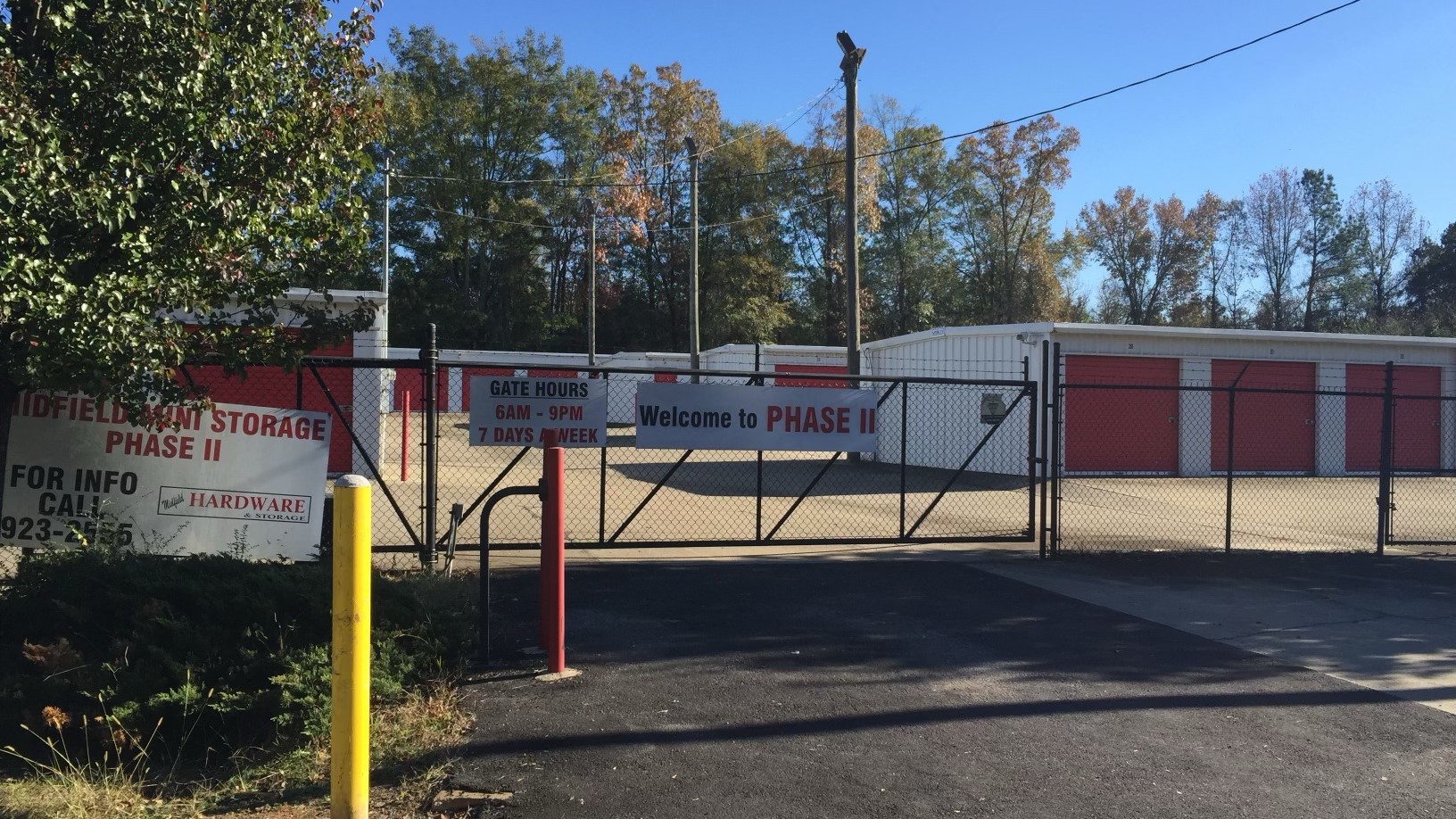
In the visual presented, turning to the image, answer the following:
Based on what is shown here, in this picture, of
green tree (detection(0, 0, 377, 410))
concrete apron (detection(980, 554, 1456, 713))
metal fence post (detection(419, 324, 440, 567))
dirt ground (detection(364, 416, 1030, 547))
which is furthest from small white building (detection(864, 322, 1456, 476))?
green tree (detection(0, 0, 377, 410))

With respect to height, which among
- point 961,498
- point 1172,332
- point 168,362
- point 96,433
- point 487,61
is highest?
point 487,61

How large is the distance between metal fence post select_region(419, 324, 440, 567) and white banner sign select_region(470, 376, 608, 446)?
0.42 meters

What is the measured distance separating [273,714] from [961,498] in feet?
43.7

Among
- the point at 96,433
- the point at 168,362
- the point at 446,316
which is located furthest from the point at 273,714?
the point at 446,316

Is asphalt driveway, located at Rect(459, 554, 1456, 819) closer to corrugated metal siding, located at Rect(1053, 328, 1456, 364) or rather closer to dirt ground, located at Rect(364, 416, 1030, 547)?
→ dirt ground, located at Rect(364, 416, 1030, 547)

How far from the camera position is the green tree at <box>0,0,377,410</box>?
16.4 feet

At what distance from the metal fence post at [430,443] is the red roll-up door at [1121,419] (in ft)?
53.8

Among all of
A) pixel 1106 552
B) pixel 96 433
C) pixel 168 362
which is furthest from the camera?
pixel 1106 552

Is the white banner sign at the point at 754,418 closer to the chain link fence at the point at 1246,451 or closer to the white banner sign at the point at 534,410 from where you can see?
the white banner sign at the point at 534,410

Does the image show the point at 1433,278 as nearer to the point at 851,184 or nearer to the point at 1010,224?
the point at 1010,224

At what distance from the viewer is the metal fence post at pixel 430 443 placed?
813cm

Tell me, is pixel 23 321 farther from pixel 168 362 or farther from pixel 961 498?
pixel 961 498

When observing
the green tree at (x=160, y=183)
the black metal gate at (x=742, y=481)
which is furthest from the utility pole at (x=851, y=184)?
the green tree at (x=160, y=183)

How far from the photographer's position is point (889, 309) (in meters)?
52.7
